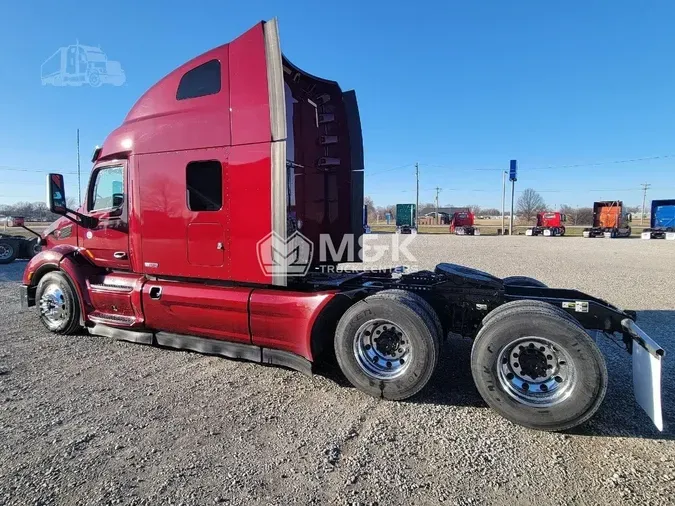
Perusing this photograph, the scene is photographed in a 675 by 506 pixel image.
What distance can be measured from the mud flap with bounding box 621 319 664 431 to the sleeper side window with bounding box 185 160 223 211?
4380 millimetres

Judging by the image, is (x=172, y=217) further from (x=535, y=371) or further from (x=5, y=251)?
(x=5, y=251)

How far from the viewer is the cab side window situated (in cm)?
536

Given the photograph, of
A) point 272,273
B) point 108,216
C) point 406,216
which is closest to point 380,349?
point 272,273

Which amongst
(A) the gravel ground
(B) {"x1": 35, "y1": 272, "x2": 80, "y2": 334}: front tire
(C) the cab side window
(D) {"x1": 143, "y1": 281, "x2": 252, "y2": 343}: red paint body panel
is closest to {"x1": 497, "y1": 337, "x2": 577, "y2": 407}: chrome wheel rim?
(A) the gravel ground

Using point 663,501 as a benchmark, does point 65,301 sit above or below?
above

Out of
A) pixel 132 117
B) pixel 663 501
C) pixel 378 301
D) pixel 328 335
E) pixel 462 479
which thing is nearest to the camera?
pixel 663 501

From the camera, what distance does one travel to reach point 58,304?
5.82 meters

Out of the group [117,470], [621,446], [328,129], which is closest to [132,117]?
[328,129]

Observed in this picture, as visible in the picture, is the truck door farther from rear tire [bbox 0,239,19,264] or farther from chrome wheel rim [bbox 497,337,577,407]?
rear tire [bbox 0,239,19,264]

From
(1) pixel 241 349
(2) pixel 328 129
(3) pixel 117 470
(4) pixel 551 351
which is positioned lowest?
(3) pixel 117 470

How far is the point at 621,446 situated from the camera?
9.84 feet

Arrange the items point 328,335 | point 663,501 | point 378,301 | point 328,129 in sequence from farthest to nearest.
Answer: point 328,129 < point 328,335 < point 378,301 < point 663,501

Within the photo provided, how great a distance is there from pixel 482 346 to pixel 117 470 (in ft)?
10.0

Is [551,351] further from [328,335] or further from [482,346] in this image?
[328,335]
